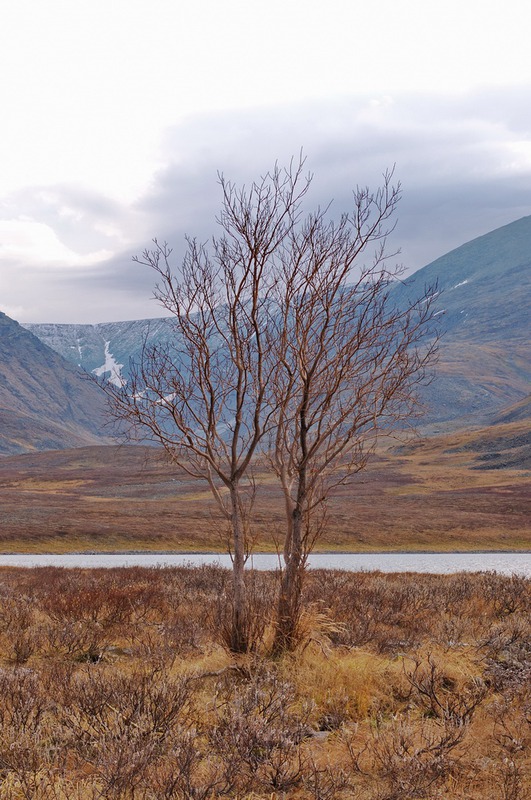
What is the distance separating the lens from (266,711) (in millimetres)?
6785

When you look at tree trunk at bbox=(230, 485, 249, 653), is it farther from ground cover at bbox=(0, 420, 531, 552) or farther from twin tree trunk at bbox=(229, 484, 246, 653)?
ground cover at bbox=(0, 420, 531, 552)

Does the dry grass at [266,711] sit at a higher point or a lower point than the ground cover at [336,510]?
higher

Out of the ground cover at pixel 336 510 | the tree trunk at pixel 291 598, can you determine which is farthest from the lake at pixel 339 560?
the tree trunk at pixel 291 598

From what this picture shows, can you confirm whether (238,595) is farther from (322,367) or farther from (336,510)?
(336,510)

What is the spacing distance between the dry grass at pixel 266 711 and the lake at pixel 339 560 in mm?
27093

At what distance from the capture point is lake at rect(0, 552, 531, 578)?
3916 centimetres

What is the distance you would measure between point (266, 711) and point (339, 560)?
38.9 meters

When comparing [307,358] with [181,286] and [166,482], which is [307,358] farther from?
[166,482]

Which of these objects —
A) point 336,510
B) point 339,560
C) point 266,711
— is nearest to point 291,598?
point 266,711

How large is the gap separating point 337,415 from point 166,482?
95.6 meters

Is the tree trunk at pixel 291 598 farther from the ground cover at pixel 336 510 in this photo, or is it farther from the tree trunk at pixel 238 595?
the ground cover at pixel 336 510

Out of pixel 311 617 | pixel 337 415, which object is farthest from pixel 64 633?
pixel 337 415

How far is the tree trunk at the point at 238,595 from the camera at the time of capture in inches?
382

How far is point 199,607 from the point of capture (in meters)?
15.3
